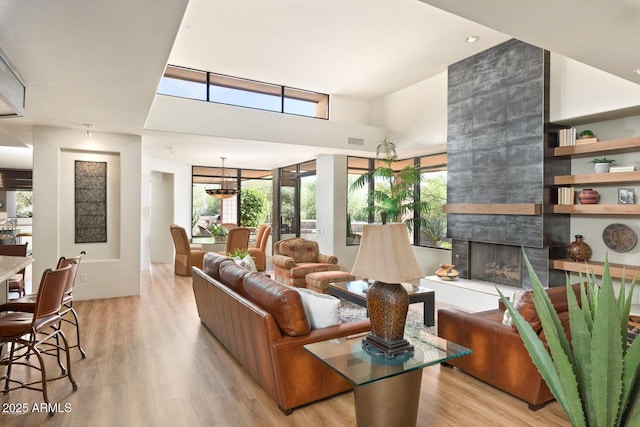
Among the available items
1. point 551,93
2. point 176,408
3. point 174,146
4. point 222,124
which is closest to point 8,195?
point 174,146

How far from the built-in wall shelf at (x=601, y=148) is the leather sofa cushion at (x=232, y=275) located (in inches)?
164

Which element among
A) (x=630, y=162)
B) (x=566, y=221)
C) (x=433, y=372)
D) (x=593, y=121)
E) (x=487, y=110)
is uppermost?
(x=487, y=110)

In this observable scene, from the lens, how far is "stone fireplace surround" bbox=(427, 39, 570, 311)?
15.6 ft

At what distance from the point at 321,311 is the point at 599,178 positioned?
12.5ft

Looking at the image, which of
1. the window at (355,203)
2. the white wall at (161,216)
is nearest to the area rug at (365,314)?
the window at (355,203)

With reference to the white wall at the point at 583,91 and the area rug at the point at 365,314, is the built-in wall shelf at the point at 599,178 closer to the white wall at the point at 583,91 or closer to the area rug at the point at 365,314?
the white wall at the point at 583,91

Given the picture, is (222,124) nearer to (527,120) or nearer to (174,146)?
(174,146)

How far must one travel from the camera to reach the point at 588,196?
4562 millimetres

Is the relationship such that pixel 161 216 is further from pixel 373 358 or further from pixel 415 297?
pixel 373 358

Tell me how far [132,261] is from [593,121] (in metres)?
6.74

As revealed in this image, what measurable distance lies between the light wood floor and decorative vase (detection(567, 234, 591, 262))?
8.70ft

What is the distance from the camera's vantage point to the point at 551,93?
474cm

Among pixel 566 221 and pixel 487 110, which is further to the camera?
pixel 487 110

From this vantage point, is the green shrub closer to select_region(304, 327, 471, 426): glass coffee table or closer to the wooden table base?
select_region(304, 327, 471, 426): glass coffee table
